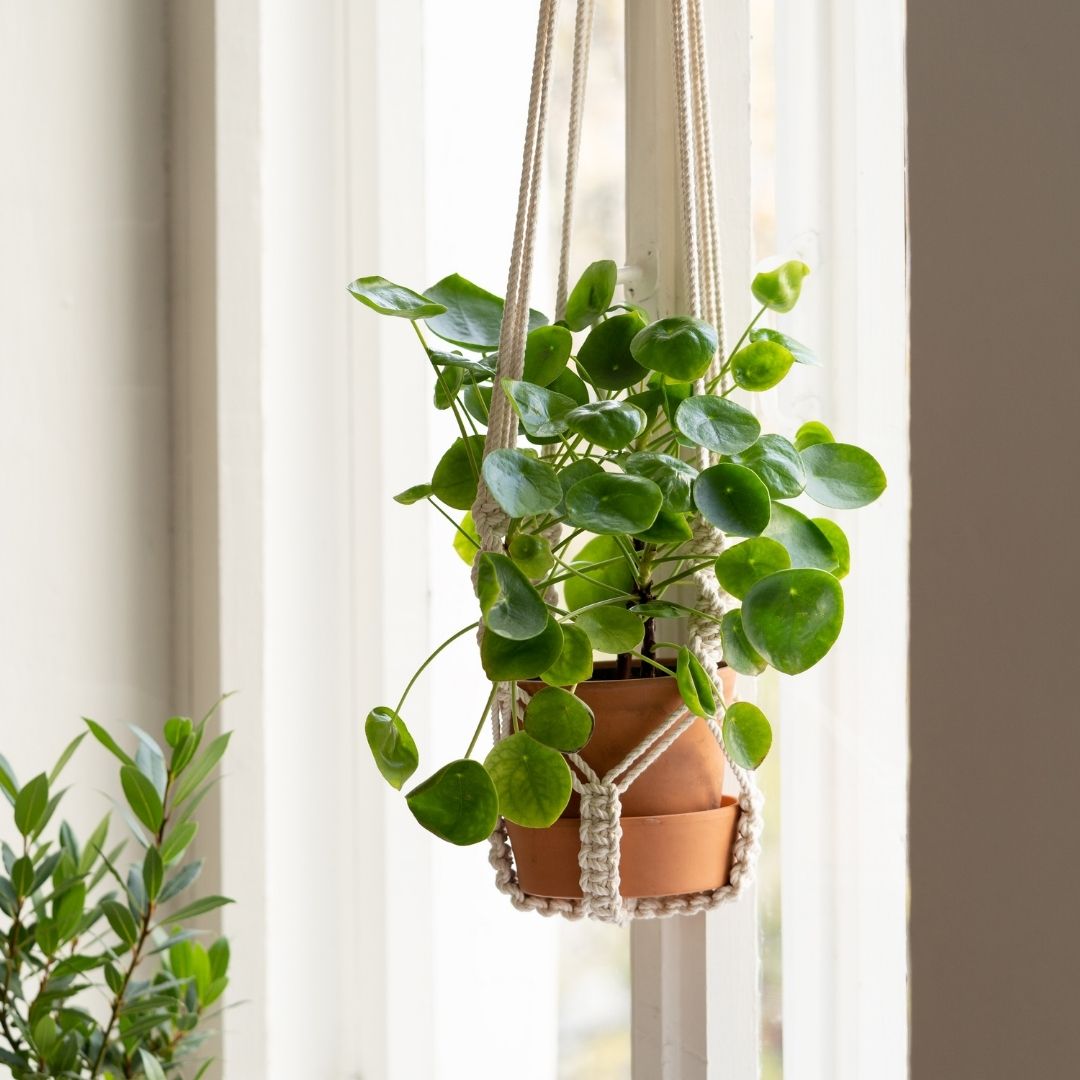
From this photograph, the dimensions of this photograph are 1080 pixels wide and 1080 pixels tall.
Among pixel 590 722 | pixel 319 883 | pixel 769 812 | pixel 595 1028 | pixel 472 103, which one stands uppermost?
pixel 472 103

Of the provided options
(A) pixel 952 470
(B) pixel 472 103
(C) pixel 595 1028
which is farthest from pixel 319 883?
(A) pixel 952 470

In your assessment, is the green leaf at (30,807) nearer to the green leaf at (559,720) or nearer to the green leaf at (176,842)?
the green leaf at (176,842)

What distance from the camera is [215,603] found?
113cm

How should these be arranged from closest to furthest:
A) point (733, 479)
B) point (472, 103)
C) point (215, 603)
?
1. point (733, 479)
2. point (215, 603)
3. point (472, 103)

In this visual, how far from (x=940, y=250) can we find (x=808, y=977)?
587 mm

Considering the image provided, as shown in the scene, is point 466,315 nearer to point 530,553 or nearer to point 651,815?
point 530,553

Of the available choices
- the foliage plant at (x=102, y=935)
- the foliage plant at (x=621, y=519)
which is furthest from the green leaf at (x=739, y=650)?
the foliage plant at (x=102, y=935)

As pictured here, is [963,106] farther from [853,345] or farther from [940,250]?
[853,345]

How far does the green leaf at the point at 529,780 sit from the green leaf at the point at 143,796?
0.34 metres

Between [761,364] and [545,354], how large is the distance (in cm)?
12

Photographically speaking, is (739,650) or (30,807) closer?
(739,650)

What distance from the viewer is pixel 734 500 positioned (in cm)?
56

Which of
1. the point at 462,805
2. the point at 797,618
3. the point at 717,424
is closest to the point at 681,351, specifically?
the point at 717,424

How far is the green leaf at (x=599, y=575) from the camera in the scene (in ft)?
2.23
